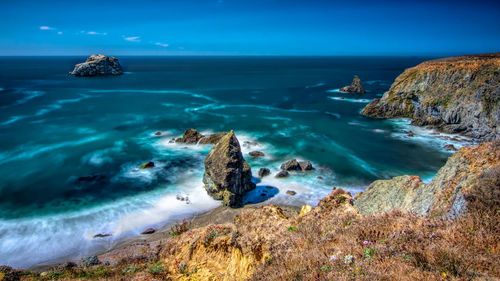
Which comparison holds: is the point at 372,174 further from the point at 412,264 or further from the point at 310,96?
the point at 310,96

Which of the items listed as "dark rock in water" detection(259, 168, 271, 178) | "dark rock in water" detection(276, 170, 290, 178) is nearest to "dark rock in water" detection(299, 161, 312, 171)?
"dark rock in water" detection(276, 170, 290, 178)

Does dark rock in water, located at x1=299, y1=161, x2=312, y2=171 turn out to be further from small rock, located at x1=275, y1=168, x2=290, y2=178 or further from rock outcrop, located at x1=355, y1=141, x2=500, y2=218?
rock outcrop, located at x1=355, y1=141, x2=500, y2=218

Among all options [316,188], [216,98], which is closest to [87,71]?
[216,98]

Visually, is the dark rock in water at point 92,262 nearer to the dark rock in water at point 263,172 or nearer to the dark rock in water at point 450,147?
the dark rock in water at point 263,172

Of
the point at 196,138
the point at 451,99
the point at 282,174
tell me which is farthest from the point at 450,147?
the point at 196,138

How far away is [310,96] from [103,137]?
63838 millimetres

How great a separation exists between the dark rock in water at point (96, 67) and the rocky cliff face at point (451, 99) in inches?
5581

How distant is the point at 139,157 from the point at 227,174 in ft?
63.9

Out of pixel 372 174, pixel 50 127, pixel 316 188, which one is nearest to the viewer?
pixel 316 188

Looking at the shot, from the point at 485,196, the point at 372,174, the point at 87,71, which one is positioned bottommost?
the point at 372,174

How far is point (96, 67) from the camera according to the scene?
149750mm

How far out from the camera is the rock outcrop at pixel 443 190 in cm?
1014

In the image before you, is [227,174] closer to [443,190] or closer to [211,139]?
[443,190]

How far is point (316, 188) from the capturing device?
30453 mm
